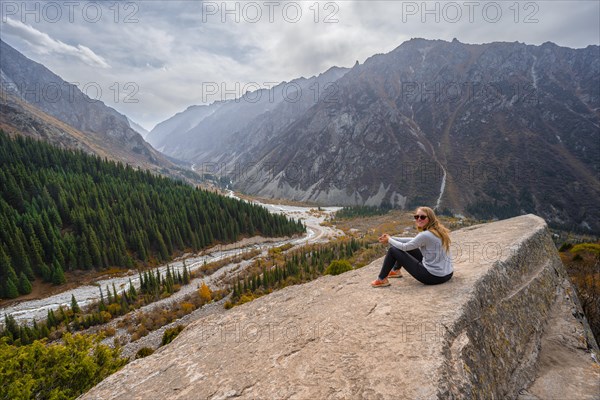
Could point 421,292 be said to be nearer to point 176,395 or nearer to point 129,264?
point 176,395

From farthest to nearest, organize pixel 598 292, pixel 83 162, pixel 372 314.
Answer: pixel 83 162 → pixel 598 292 → pixel 372 314

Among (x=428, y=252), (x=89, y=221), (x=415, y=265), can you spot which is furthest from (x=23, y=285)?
(x=428, y=252)

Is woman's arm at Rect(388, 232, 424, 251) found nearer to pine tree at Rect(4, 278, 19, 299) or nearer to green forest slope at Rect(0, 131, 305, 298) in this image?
pine tree at Rect(4, 278, 19, 299)

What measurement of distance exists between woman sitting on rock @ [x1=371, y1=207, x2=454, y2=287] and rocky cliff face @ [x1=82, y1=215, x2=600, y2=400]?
0.32m

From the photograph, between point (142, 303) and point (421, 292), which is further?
point (142, 303)

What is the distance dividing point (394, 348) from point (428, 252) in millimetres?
2705

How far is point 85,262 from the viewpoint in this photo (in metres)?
47.3

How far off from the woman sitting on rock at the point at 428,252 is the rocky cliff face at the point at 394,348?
0.32m

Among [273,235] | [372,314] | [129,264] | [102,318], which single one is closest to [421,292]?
[372,314]

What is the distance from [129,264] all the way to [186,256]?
37.2ft

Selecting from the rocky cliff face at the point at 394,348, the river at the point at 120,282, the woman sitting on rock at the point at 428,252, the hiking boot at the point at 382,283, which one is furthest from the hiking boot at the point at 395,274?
the river at the point at 120,282

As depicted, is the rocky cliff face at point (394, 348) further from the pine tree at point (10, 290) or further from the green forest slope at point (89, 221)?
the green forest slope at point (89, 221)

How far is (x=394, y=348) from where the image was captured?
15.5 ft

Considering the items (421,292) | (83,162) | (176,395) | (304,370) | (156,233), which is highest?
(83,162)
